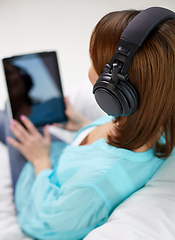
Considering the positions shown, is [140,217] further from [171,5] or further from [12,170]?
[171,5]

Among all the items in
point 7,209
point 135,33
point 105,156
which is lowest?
point 7,209

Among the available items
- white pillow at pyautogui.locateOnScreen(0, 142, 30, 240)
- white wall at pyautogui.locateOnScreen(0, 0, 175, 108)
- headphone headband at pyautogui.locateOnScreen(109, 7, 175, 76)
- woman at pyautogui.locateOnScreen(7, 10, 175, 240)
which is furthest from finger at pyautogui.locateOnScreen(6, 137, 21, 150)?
white wall at pyautogui.locateOnScreen(0, 0, 175, 108)

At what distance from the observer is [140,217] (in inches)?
20.2

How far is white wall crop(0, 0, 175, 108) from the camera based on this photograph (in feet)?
5.18

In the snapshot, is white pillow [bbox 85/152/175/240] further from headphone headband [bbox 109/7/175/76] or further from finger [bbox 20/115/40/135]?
finger [bbox 20/115/40/135]

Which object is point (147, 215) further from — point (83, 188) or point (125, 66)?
point (125, 66)

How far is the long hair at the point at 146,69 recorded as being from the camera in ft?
1.37

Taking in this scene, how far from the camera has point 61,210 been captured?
26.4 inches

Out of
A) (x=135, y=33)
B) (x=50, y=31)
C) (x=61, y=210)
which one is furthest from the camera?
(x=50, y=31)

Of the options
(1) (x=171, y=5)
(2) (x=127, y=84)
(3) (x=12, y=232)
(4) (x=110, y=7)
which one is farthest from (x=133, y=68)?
(4) (x=110, y=7)

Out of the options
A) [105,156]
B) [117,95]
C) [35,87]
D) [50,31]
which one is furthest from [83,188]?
[50,31]

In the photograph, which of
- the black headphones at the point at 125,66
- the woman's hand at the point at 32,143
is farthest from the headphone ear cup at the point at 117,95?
the woman's hand at the point at 32,143

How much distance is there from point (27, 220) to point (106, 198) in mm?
337

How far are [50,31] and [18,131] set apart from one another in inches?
40.1
